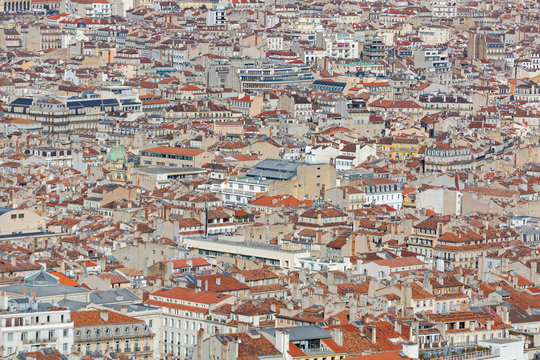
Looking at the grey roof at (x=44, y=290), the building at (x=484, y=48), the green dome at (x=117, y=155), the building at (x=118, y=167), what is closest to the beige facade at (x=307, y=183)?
the building at (x=118, y=167)

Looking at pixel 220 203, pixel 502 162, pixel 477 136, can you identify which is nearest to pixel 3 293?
pixel 220 203

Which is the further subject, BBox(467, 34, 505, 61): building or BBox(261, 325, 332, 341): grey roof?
BBox(467, 34, 505, 61): building

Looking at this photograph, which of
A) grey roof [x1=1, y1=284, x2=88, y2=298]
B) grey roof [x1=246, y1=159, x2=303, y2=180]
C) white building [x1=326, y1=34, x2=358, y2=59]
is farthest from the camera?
white building [x1=326, y1=34, x2=358, y2=59]

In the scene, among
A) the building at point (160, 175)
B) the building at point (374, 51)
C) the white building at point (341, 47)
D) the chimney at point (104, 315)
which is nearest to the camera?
the chimney at point (104, 315)

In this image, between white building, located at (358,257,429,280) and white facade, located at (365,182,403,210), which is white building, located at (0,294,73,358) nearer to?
white building, located at (358,257,429,280)

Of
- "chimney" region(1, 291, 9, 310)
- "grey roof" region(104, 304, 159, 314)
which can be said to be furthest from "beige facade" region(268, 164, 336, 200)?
"chimney" region(1, 291, 9, 310)

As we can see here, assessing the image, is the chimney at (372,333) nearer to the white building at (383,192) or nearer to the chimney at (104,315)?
the chimney at (104,315)
